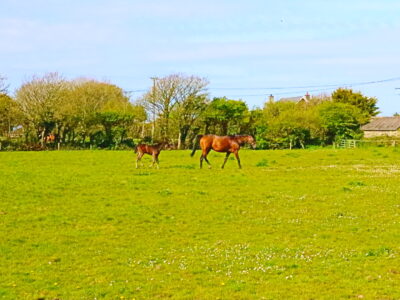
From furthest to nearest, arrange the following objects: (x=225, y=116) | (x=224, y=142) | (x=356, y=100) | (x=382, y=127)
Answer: (x=356, y=100) < (x=382, y=127) < (x=225, y=116) < (x=224, y=142)

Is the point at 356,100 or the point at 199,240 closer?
the point at 199,240

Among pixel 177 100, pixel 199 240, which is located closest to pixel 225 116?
pixel 177 100

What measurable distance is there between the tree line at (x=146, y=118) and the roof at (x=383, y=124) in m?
14.6

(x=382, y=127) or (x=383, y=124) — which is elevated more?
(x=383, y=124)

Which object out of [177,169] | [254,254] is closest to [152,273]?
[254,254]

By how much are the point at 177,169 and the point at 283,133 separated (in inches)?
1716

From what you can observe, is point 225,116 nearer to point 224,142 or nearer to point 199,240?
point 224,142

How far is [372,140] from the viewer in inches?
2547

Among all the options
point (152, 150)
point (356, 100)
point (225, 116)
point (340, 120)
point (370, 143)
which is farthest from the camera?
point (356, 100)

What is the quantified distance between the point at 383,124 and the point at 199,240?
3221 inches

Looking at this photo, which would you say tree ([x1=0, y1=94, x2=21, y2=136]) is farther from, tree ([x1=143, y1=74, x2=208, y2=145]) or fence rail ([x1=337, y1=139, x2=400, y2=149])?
fence rail ([x1=337, y1=139, x2=400, y2=149])

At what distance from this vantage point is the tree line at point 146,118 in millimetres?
63781

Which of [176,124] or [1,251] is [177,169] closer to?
[1,251]

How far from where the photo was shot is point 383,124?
8719 cm
